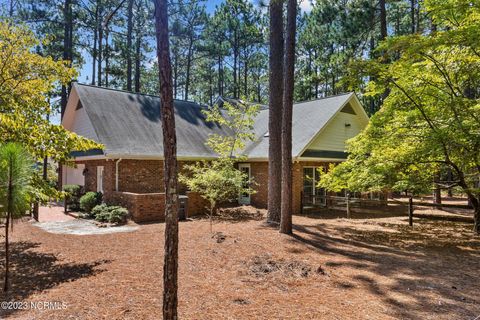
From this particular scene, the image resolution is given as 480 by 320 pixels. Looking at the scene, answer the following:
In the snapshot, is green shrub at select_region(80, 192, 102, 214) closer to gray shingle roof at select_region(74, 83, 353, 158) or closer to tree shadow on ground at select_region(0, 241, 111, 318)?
gray shingle roof at select_region(74, 83, 353, 158)

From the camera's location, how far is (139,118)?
17062 mm

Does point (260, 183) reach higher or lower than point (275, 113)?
lower

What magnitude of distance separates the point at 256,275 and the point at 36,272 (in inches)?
175

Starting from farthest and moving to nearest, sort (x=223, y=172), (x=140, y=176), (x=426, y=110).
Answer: (x=140, y=176)
(x=223, y=172)
(x=426, y=110)

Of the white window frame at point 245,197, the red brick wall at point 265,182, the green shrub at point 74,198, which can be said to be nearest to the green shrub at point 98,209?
the green shrub at point 74,198

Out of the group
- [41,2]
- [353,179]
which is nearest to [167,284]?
[353,179]

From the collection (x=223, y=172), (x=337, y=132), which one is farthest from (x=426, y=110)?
(x=337, y=132)

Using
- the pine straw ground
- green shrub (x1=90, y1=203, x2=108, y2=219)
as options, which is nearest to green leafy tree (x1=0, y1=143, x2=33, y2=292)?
the pine straw ground

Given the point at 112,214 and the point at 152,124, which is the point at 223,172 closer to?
the point at 112,214

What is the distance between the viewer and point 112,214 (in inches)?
491

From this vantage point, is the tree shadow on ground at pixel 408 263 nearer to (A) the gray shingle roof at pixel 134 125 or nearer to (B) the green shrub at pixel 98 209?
(B) the green shrub at pixel 98 209

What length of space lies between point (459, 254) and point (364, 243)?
2290mm

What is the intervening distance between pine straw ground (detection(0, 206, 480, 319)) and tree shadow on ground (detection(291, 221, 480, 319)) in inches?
0.9

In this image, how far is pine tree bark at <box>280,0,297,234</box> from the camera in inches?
377
